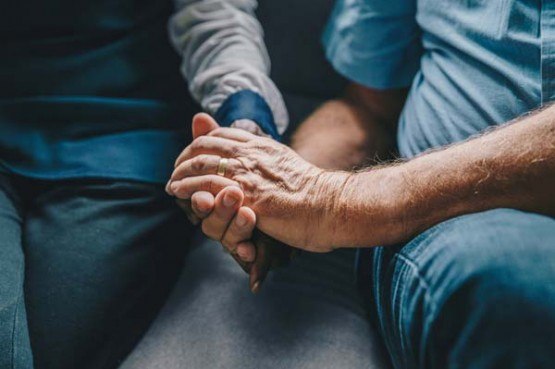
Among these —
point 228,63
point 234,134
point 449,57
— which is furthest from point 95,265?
point 449,57

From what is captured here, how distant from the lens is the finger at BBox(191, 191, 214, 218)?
0.72m

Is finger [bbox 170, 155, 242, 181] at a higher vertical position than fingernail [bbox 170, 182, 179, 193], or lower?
higher

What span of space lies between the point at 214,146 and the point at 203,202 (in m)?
0.09

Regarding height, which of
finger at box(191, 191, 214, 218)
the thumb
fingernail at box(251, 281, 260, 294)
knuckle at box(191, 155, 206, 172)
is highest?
the thumb

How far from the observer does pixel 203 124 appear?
2.67ft

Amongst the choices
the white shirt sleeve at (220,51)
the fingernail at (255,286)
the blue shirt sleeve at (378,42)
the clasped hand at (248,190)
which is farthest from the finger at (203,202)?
the blue shirt sleeve at (378,42)

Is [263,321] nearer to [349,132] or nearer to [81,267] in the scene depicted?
[81,267]

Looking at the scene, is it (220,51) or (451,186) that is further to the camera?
(220,51)

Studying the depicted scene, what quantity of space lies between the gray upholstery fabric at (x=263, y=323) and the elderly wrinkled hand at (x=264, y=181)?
0.42ft

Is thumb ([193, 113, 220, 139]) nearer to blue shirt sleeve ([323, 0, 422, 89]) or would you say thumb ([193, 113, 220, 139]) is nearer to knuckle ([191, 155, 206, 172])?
knuckle ([191, 155, 206, 172])

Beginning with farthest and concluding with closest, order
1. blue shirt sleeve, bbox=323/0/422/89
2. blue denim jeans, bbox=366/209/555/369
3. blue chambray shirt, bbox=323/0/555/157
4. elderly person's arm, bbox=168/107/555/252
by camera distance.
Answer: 1. blue shirt sleeve, bbox=323/0/422/89
2. blue chambray shirt, bbox=323/0/555/157
3. elderly person's arm, bbox=168/107/555/252
4. blue denim jeans, bbox=366/209/555/369

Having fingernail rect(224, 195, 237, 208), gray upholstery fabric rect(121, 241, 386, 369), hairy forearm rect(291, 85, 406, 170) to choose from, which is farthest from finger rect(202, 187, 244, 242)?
hairy forearm rect(291, 85, 406, 170)

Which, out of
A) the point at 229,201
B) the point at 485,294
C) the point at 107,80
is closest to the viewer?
the point at 485,294

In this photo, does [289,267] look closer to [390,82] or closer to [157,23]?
[390,82]
